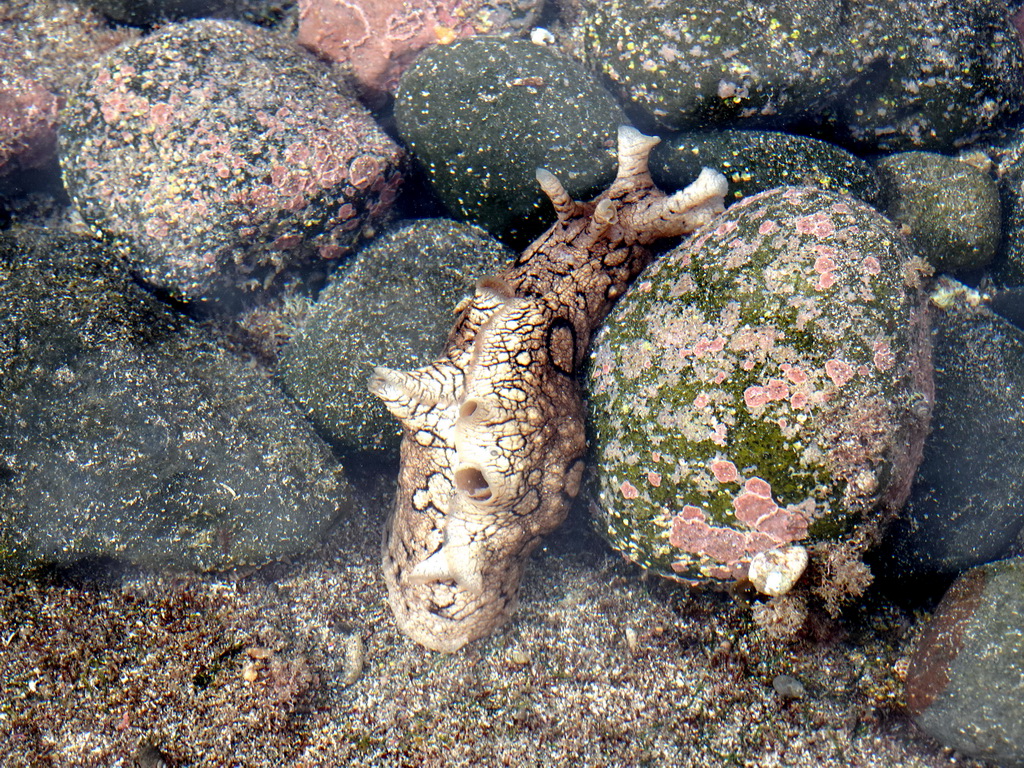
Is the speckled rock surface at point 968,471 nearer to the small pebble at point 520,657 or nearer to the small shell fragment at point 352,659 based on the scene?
the small pebble at point 520,657

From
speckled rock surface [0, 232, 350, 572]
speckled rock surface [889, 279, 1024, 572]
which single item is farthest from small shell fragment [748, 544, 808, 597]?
speckled rock surface [0, 232, 350, 572]

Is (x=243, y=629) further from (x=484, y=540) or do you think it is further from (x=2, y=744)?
(x=484, y=540)

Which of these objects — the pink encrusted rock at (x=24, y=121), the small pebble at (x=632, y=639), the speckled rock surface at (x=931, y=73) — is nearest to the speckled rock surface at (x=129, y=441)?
the pink encrusted rock at (x=24, y=121)

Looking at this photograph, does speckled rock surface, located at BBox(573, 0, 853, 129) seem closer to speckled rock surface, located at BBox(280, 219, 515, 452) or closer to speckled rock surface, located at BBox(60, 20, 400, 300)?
speckled rock surface, located at BBox(280, 219, 515, 452)

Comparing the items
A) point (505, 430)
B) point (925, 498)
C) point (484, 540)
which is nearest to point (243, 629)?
point (484, 540)

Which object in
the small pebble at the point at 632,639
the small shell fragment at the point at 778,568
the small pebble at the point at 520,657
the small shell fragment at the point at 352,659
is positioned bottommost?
the small pebble at the point at 520,657

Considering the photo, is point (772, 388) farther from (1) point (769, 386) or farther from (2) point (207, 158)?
(2) point (207, 158)
